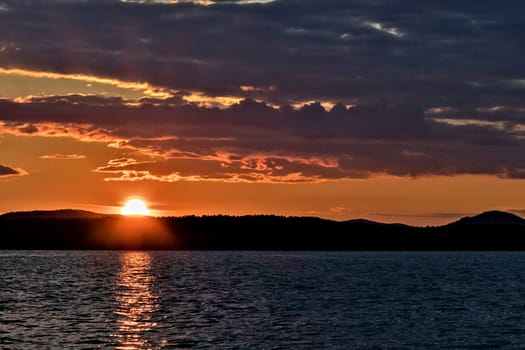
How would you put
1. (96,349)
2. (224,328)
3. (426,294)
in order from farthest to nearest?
1. (426,294)
2. (224,328)
3. (96,349)

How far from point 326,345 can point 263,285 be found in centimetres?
6593

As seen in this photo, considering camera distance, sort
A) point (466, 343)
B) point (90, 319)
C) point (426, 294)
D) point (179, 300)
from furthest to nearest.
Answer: point (426, 294) → point (179, 300) → point (90, 319) → point (466, 343)

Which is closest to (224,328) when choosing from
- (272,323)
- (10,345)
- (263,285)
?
(272,323)

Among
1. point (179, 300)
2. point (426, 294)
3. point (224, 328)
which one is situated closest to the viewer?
point (224, 328)

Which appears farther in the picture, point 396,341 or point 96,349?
point 396,341

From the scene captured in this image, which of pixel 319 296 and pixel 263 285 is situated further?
pixel 263 285

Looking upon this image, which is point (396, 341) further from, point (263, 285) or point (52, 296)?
point (263, 285)

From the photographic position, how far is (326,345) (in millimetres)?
61125

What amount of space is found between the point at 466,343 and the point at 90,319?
30.6m

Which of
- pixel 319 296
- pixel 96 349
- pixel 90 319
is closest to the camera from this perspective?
pixel 96 349

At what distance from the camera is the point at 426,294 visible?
363ft

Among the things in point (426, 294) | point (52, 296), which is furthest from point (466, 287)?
point (52, 296)

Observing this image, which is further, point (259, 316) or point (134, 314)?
point (134, 314)

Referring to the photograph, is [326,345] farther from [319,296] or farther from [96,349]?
[319,296]
